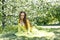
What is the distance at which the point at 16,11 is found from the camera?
2.24m

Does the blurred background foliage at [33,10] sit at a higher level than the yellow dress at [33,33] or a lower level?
higher

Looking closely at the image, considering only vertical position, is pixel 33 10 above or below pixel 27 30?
above

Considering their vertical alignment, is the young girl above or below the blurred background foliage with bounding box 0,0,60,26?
below

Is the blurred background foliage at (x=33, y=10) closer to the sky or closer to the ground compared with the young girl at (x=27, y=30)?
closer to the sky

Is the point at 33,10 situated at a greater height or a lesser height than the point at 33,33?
greater

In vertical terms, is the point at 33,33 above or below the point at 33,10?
below

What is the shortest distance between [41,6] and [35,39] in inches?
13.8

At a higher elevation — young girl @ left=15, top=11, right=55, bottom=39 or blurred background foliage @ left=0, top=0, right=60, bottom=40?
blurred background foliage @ left=0, top=0, right=60, bottom=40

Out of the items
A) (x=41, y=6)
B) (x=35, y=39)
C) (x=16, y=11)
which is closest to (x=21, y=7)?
(x=16, y=11)

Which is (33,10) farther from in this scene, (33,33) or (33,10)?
(33,33)

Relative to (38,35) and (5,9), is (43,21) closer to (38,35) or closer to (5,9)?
(38,35)

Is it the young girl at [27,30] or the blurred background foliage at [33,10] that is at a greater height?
the blurred background foliage at [33,10]

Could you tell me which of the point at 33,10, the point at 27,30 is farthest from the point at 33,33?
the point at 33,10

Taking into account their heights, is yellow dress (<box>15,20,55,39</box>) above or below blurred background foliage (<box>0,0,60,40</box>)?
below
